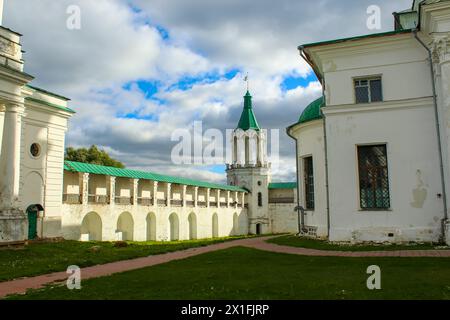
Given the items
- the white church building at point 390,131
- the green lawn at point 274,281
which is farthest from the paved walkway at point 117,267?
the white church building at point 390,131

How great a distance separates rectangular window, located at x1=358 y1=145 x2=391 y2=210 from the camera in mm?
16469

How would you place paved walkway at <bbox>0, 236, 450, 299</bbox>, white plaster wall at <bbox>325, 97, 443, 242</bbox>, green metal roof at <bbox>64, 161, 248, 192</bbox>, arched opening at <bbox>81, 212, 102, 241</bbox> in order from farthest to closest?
1. arched opening at <bbox>81, 212, 102, 241</bbox>
2. green metal roof at <bbox>64, 161, 248, 192</bbox>
3. white plaster wall at <bbox>325, 97, 443, 242</bbox>
4. paved walkway at <bbox>0, 236, 450, 299</bbox>

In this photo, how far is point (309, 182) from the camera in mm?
21250

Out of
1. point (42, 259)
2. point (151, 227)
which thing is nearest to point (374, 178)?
point (42, 259)

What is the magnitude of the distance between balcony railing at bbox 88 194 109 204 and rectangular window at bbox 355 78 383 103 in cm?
2024

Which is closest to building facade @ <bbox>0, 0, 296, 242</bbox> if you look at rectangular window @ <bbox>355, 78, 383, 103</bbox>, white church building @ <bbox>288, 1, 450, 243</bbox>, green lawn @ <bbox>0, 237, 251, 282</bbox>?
green lawn @ <bbox>0, 237, 251, 282</bbox>

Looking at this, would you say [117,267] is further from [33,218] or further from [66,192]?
[66,192]

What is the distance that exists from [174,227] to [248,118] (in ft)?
80.0

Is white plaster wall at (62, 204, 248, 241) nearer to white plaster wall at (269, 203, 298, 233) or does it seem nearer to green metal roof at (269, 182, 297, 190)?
white plaster wall at (269, 203, 298, 233)

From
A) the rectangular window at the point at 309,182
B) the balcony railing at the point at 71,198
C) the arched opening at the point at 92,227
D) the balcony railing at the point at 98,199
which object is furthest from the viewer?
the arched opening at the point at 92,227

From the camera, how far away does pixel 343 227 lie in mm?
16609

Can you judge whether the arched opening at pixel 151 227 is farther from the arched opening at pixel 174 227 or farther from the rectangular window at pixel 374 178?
the rectangular window at pixel 374 178

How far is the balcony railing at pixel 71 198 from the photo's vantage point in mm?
27328

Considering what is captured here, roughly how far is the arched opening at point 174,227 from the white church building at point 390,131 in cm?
2684
